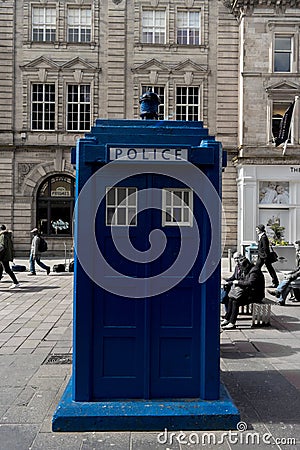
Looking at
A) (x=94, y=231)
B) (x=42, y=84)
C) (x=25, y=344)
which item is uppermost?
(x=42, y=84)

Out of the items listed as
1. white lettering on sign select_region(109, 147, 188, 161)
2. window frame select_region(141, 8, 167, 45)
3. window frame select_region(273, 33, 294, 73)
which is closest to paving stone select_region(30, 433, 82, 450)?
white lettering on sign select_region(109, 147, 188, 161)

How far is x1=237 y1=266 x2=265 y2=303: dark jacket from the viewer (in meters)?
7.67

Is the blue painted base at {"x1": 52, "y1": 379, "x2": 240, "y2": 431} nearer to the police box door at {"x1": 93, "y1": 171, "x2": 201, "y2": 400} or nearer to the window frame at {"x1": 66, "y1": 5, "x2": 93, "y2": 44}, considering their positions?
the police box door at {"x1": 93, "y1": 171, "x2": 201, "y2": 400}

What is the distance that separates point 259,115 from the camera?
24.3 meters

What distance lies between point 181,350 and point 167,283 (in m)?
0.57

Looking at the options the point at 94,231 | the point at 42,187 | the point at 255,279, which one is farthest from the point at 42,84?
the point at 94,231

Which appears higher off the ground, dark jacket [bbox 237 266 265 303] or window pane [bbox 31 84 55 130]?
window pane [bbox 31 84 55 130]

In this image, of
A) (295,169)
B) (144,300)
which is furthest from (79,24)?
(144,300)

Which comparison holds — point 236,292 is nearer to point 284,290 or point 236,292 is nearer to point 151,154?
point 284,290

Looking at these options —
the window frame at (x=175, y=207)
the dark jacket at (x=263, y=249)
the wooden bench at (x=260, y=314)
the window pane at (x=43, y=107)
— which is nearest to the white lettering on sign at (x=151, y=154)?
the window frame at (x=175, y=207)

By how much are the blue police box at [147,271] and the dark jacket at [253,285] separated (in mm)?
3898

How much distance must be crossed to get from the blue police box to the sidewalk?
1.03ft

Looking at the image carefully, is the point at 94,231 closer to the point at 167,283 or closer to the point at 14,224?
the point at 167,283

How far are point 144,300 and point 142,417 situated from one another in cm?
91
